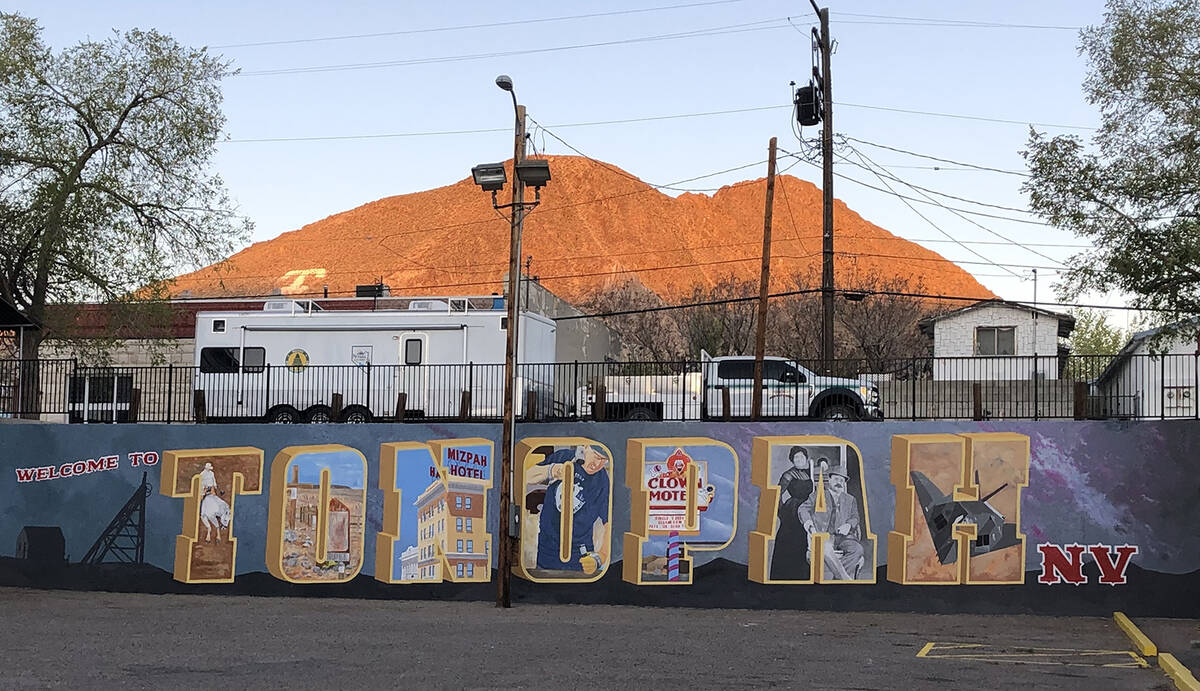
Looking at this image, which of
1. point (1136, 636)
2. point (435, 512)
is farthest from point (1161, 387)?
point (435, 512)

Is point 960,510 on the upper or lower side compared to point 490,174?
lower

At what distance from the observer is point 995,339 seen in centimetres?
4988

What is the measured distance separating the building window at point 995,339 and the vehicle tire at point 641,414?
25.2 metres

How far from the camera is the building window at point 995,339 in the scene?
4950 centimetres

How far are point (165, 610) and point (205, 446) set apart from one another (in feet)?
14.4

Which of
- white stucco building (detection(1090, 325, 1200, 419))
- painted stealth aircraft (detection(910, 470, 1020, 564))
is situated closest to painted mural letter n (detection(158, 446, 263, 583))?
painted stealth aircraft (detection(910, 470, 1020, 564))

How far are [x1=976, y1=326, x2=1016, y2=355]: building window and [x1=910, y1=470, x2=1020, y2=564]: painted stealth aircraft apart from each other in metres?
27.3

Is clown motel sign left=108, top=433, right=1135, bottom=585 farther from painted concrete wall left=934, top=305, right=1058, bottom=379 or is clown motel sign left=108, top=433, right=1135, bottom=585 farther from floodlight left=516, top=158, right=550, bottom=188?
painted concrete wall left=934, top=305, right=1058, bottom=379

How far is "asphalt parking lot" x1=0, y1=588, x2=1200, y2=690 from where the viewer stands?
1411 cm

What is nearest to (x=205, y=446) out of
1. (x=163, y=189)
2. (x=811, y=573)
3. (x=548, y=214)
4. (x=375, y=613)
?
(x=375, y=613)

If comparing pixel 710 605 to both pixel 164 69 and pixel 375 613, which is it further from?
pixel 164 69

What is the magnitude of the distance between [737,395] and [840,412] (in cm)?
255

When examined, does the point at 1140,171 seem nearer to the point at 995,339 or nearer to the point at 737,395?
the point at 737,395

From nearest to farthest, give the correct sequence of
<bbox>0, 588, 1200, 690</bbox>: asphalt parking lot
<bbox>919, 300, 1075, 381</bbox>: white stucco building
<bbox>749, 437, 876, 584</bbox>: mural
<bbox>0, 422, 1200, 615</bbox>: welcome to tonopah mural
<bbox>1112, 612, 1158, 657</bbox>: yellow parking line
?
<bbox>0, 588, 1200, 690</bbox>: asphalt parking lot, <bbox>1112, 612, 1158, 657</bbox>: yellow parking line, <bbox>0, 422, 1200, 615</bbox>: welcome to tonopah mural, <bbox>749, 437, 876, 584</bbox>: mural, <bbox>919, 300, 1075, 381</bbox>: white stucco building
